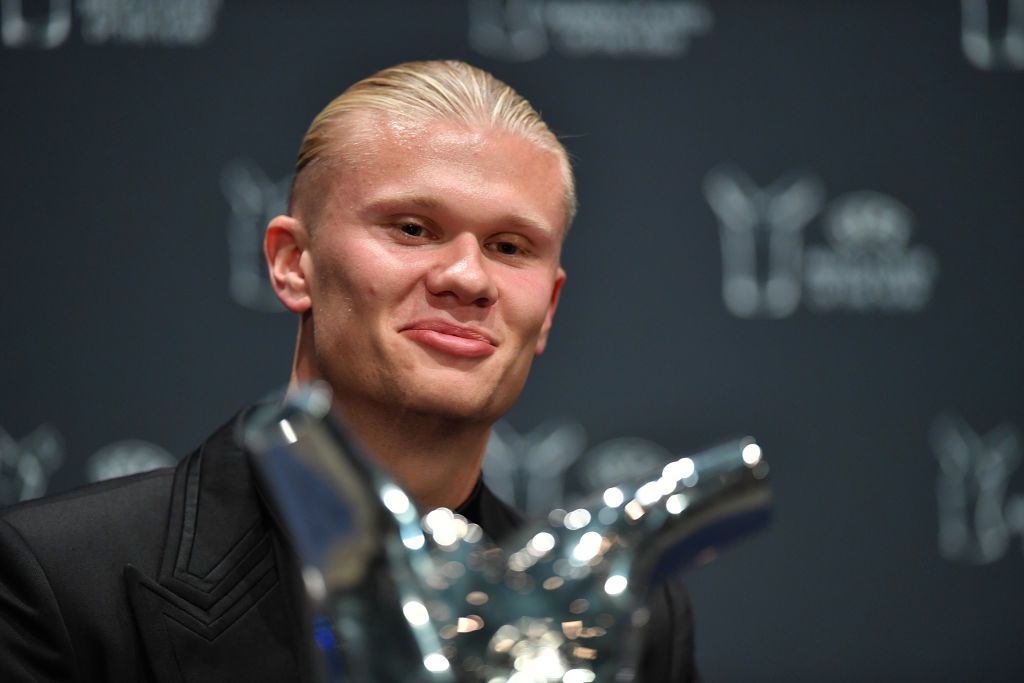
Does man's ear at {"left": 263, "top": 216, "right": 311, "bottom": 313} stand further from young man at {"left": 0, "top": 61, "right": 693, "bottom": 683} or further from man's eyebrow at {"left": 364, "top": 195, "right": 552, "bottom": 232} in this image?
man's eyebrow at {"left": 364, "top": 195, "right": 552, "bottom": 232}

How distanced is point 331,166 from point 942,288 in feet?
4.25

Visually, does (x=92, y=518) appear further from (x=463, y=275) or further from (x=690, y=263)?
(x=690, y=263)

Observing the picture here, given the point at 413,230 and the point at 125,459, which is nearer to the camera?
the point at 413,230

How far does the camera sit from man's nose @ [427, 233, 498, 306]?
90cm

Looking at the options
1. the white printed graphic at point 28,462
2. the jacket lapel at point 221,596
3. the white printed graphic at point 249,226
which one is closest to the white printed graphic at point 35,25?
the white printed graphic at point 249,226

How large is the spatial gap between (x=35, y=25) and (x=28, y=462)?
0.64 m

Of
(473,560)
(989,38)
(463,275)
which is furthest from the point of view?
(989,38)

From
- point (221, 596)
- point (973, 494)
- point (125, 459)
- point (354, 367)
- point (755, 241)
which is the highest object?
point (354, 367)

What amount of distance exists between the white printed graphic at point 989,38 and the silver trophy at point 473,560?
1.75m

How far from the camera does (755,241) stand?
1993 mm

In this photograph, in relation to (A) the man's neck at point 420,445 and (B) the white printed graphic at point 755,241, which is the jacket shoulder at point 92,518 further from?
(B) the white printed graphic at point 755,241

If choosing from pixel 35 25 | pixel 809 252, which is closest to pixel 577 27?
pixel 809 252

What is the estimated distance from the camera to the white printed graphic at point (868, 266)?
2008mm

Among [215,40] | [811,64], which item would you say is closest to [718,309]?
[811,64]
